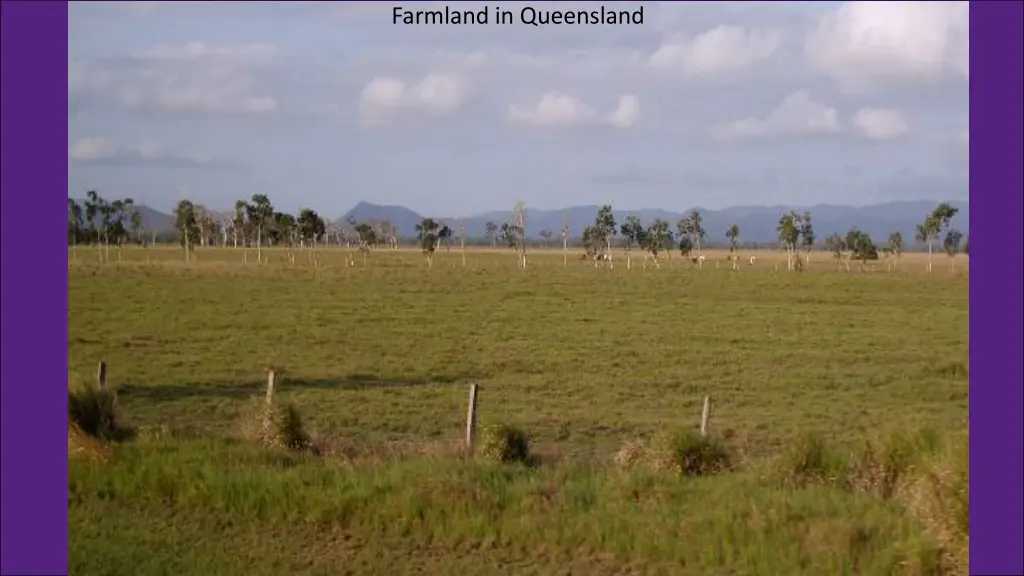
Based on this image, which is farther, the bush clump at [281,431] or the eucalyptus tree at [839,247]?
the eucalyptus tree at [839,247]

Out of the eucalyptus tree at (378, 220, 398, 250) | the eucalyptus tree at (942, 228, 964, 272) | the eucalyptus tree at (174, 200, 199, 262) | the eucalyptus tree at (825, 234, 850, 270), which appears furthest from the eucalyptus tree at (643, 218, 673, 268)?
the eucalyptus tree at (174, 200, 199, 262)

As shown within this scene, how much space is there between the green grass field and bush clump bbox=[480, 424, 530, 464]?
16.3 inches

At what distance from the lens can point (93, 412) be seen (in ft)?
34.6

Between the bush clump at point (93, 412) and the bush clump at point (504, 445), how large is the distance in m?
4.46

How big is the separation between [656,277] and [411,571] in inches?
2277

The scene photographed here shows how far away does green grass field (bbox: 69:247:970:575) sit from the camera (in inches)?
290

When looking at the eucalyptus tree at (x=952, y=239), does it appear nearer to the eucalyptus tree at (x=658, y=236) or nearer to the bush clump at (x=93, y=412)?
the eucalyptus tree at (x=658, y=236)

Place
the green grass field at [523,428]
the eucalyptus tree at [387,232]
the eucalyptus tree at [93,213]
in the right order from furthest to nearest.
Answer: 1. the eucalyptus tree at [387,232]
2. the eucalyptus tree at [93,213]
3. the green grass field at [523,428]

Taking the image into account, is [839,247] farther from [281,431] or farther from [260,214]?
[281,431]

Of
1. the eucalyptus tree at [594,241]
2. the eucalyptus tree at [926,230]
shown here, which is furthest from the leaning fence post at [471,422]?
the eucalyptus tree at [594,241]

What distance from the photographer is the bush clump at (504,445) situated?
412 inches

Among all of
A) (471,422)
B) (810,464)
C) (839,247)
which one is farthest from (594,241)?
(810,464)

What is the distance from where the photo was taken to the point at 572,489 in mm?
8688

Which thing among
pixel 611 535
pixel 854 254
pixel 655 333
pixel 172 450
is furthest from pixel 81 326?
pixel 854 254
